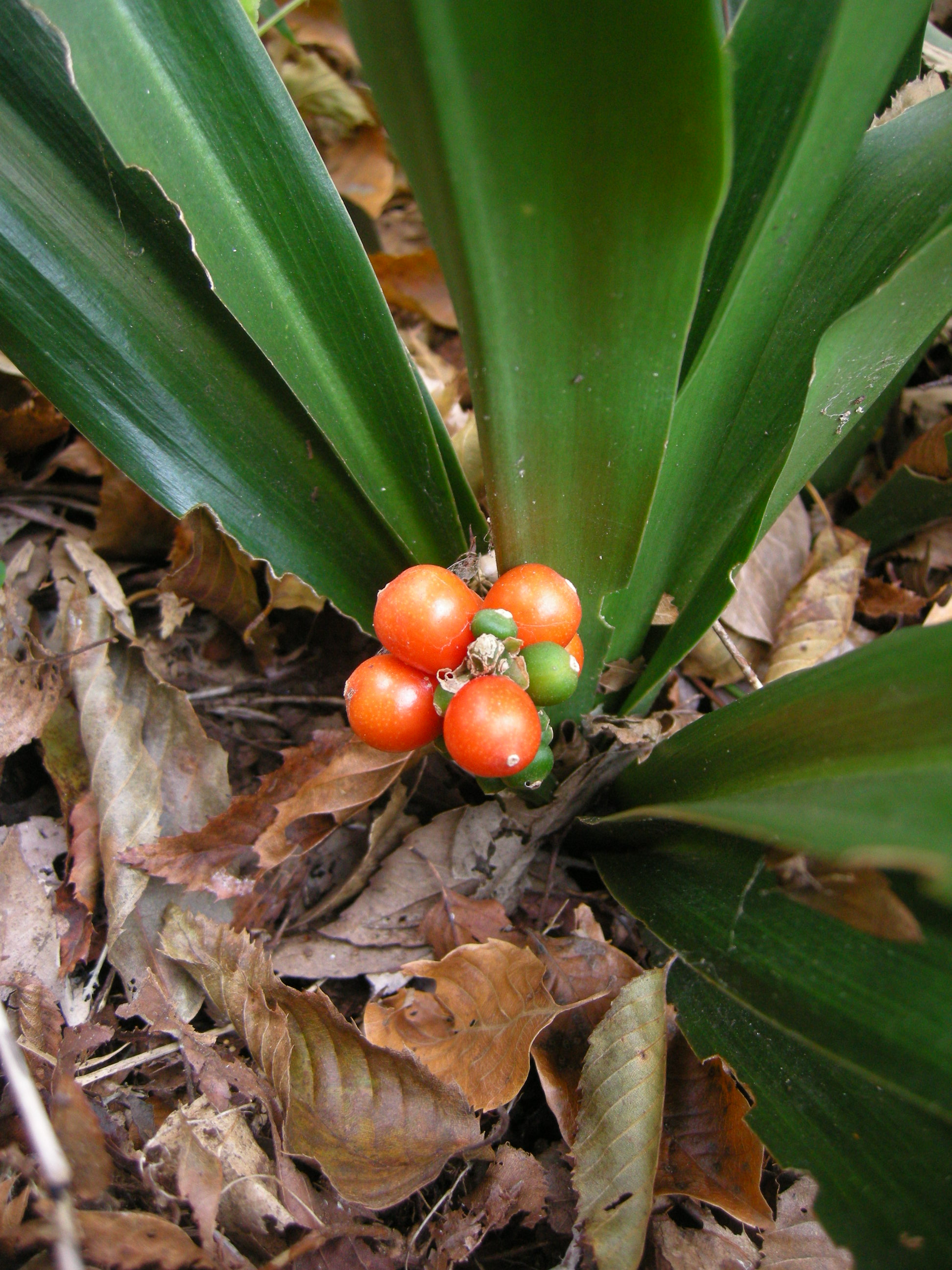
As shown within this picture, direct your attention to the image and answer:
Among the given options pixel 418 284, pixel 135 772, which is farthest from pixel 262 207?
pixel 418 284

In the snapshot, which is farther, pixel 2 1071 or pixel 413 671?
pixel 2 1071

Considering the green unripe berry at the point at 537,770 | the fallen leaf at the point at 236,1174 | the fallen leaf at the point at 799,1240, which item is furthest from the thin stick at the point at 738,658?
the fallen leaf at the point at 236,1174

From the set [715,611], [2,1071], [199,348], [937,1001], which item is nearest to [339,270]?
[199,348]

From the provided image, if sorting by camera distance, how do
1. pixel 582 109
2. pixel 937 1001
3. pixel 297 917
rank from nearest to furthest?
1. pixel 582 109
2. pixel 937 1001
3. pixel 297 917

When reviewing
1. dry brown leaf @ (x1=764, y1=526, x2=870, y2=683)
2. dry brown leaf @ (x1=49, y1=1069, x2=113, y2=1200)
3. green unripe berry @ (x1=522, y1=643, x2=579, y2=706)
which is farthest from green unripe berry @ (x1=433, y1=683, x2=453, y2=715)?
dry brown leaf @ (x1=764, y1=526, x2=870, y2=683)

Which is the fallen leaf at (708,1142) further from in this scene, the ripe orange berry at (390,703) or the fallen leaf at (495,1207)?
the ripe orange berry at (390,703)

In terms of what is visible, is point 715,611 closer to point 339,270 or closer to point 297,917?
point 339,270
